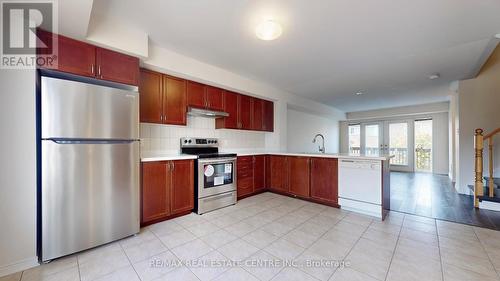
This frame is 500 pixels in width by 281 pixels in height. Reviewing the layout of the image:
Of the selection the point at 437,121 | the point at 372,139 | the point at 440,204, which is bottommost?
the point at 440,204

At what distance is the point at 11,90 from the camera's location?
1.65 m

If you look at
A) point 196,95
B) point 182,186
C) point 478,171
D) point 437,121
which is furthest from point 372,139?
point 182,186

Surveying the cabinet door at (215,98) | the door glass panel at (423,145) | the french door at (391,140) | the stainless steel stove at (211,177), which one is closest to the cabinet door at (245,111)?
the cabinet door at (215,98)

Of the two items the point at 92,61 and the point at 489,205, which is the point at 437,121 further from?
the point at 92,61

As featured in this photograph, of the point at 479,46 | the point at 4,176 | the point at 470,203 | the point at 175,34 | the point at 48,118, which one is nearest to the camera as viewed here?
the point at 4,176

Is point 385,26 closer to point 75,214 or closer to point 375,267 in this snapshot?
point 375,267

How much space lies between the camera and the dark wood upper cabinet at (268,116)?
4480 mm

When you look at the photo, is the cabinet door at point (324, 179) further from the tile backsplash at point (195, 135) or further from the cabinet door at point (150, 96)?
the cabinet door at point (150, 96)

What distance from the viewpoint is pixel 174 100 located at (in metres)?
2.96

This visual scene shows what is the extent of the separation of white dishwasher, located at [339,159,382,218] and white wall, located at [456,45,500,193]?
2.67m

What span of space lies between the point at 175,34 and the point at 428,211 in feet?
14.5

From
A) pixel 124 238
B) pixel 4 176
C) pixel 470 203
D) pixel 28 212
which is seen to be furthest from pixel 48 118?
pixel 470 203

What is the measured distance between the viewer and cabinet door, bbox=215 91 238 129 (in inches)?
144

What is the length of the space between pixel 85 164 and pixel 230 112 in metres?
2.35
